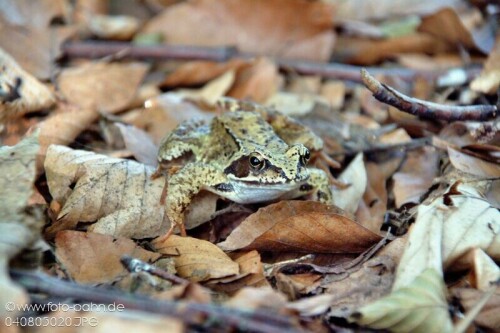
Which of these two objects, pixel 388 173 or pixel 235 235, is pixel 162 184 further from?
pixel 388 173

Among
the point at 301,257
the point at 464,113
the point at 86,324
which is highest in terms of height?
the point at 464,113

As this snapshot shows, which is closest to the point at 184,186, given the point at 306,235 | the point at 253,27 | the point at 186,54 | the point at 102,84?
the point at 306,235

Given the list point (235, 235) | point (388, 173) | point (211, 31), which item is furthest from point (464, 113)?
point (211, 31)

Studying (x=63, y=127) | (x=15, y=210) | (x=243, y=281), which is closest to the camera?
(x=15, y=210)

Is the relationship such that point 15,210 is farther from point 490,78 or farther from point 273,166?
point 490,78

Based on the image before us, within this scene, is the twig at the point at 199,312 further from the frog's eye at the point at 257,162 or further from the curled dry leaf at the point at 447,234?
the frog's eye at the point at 257,162

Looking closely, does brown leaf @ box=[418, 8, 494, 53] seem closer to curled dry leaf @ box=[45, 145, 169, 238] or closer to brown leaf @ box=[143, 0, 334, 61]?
brown leaf @ box=[143, 0, 334, 61]
